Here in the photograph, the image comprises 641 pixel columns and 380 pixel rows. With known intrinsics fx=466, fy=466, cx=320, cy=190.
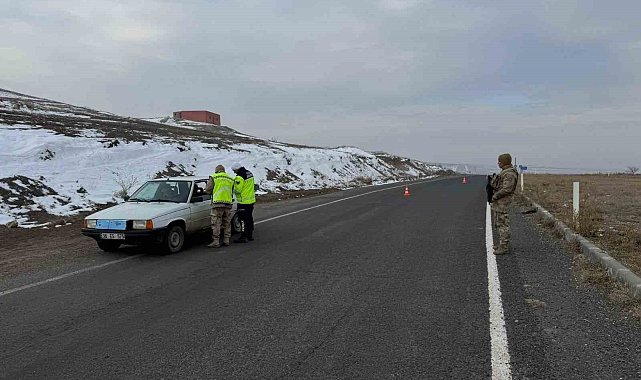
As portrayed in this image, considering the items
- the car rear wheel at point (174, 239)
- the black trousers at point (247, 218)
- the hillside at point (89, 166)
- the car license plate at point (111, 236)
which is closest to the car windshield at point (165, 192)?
the car rear wheel at point (174, 239)

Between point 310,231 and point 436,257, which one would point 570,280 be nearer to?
point 436,257

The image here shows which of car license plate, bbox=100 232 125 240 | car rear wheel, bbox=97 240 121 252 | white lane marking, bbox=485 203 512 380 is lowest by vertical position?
white lane marking, bbox=485 203 512 380

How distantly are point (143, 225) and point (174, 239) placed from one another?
0.75m

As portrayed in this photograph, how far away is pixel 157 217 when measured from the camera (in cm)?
808

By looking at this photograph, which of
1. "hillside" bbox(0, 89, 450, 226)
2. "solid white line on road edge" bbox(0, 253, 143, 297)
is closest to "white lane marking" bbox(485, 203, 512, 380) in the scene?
"solid white line on road edge" bbox(0, 253, 143, 297)

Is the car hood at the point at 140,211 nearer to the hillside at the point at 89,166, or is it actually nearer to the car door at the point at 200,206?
the car door at the point at 200,206

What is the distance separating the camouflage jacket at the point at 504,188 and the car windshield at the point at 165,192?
5.79m

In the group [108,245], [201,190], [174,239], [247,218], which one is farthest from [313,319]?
[201,190]


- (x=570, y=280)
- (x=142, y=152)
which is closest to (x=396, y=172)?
(x=142, y=152)

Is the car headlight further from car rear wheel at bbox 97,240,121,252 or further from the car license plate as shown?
car rear wheel at bbox 97,240,121,252

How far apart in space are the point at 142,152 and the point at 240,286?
18595mm

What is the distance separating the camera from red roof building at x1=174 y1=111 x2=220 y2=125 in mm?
79613

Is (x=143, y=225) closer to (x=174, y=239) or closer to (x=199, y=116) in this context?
(x=174, y=239)

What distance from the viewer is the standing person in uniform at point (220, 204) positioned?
353 inches
